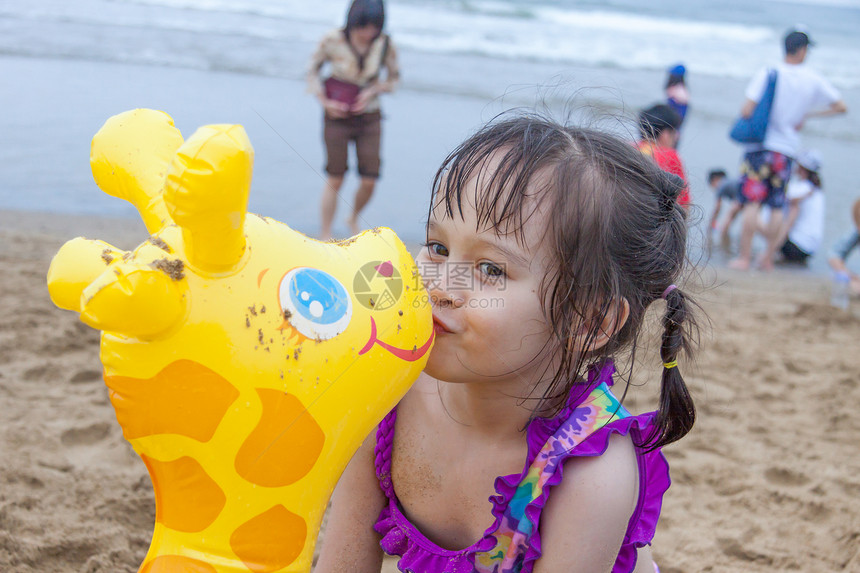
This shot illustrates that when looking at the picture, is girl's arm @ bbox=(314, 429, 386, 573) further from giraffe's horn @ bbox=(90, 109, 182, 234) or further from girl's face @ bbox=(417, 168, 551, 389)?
giraffe's horn @ bbox=(90, 109, 182, 234)

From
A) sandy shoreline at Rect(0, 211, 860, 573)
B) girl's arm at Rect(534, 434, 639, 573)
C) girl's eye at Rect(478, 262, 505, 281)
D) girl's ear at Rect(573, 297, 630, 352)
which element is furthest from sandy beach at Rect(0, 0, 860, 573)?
girl's eye at Rect(478, 262, 505, 281)

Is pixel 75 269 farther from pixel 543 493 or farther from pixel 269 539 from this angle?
pixel 543 493

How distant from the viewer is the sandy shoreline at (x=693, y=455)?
7.74 ft

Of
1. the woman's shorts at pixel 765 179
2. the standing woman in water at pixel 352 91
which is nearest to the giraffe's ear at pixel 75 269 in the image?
the standing woman in water at pixel 352 91

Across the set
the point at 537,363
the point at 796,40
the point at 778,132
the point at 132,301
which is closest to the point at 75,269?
the point at 132,301

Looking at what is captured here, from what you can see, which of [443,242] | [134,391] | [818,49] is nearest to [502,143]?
[443,242]

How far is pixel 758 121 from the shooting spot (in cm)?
596

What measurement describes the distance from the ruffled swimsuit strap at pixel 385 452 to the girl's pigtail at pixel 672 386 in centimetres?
61

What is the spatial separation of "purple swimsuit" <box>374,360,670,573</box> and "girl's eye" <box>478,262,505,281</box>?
373 mm

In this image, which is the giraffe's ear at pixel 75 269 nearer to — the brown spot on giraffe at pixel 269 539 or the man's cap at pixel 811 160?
the brown spot on giraffe at pixel 269 539

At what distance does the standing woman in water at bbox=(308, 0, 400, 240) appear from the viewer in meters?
5.58

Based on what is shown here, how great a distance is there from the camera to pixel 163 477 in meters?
1.30

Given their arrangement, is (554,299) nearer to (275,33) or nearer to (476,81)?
(476,81)

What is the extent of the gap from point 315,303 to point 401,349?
20 cm
